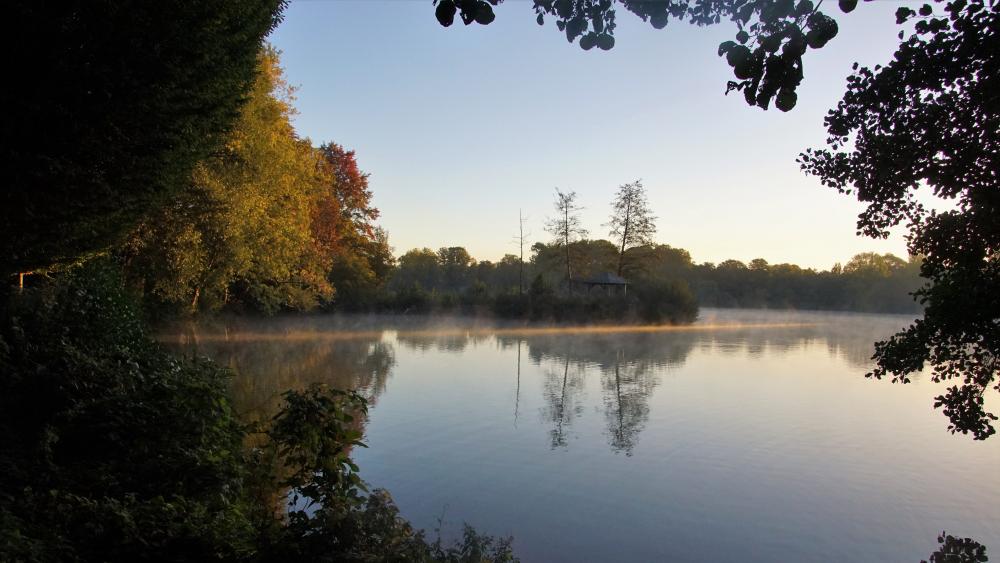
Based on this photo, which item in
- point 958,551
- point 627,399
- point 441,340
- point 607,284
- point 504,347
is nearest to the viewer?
point 958,551

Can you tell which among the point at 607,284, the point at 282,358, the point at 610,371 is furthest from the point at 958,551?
the point at 607,284

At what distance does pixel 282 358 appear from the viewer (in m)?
17.5

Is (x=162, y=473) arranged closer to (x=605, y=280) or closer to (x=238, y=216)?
(x=238, y=216)

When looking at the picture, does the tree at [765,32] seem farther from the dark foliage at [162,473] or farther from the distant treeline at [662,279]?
the distant treeline at [662,279]

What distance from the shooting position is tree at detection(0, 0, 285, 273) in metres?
5.45

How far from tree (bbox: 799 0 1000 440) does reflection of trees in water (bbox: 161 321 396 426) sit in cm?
672

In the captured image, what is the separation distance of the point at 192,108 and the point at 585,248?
37271 mm

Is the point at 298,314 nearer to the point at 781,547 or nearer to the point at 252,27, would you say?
the point at 252,27

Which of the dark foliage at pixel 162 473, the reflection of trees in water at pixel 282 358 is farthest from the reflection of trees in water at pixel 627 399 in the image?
the dark foliage at pixel 162 473

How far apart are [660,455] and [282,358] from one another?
485 inches

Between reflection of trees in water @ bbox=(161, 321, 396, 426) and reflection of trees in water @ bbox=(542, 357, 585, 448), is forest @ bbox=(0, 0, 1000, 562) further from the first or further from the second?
reflection of trees in water @ bbox=(542, 357, 585, 448)

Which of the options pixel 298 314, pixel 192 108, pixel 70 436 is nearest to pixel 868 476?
pixel 70 436

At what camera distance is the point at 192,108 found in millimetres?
6801

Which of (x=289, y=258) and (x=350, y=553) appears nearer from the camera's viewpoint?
(x=350, y=553)
